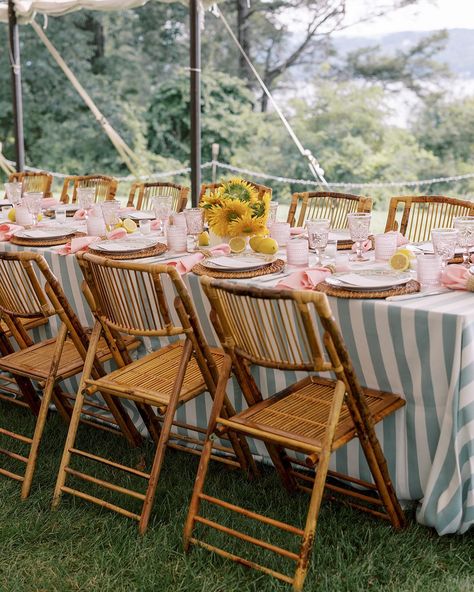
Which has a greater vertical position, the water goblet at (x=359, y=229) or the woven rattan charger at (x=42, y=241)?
the water goblet at (x=359, y=229)

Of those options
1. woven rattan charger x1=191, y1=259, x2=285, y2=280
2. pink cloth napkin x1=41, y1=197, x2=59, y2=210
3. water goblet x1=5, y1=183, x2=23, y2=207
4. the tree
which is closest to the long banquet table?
woven rattan charger x1=191, y1=259, x2=285, y2=280

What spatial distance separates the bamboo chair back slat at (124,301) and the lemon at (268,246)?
24.6 inches

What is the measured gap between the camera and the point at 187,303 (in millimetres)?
2492

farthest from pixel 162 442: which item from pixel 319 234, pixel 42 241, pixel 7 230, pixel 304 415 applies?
pixel 7 230

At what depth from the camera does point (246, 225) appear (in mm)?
3203

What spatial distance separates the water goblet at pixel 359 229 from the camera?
9.82 ft

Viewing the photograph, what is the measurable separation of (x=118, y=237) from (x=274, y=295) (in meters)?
1.69

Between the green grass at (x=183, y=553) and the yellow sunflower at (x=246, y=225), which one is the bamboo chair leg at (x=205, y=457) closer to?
the green grass at (x=183, y=553)

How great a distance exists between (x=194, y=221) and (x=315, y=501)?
5.29 feet

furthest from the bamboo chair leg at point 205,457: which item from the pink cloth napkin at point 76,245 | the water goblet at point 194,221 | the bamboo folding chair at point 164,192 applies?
the bamboo folding chair at point 164,192

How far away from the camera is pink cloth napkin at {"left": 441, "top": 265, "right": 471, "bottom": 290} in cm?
253

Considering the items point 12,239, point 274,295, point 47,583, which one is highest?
point 274,295

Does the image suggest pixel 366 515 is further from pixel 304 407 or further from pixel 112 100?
pixel 112 100

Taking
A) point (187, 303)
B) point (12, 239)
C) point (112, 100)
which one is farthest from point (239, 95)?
point (187, 303)
